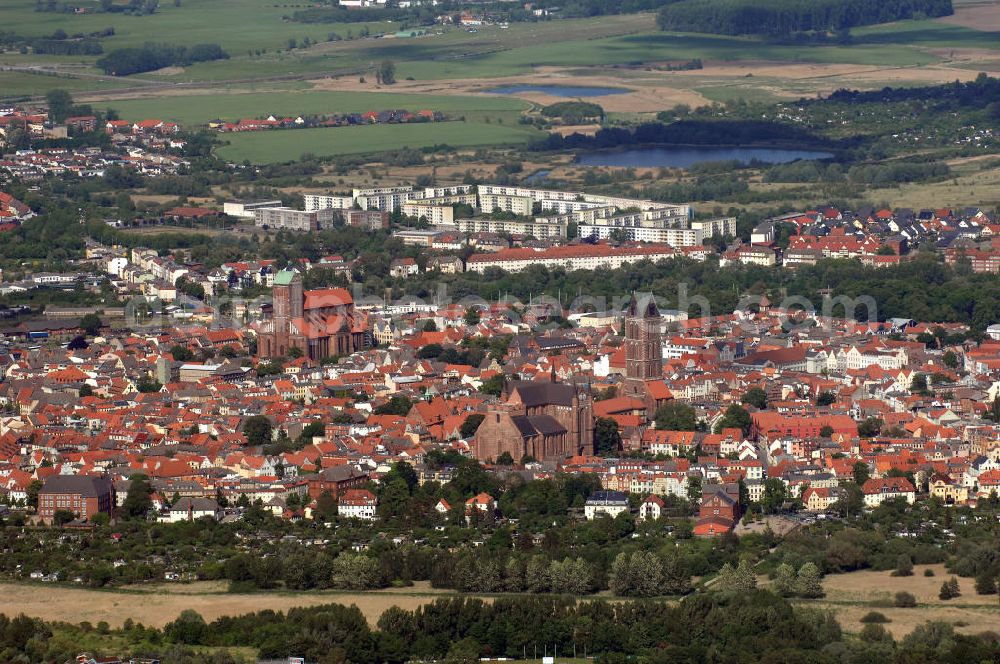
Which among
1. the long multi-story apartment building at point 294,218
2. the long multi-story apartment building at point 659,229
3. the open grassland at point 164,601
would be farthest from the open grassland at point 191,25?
the open grassland at point 164,601

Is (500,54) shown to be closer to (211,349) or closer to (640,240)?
(640,240)

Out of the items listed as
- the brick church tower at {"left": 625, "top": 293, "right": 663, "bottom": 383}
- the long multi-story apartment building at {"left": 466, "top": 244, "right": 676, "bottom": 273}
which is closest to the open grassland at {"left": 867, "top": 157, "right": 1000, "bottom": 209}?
the long multi-story apartment building at {"left": 466, "top": 244, "right": 676, "bottom": 273}

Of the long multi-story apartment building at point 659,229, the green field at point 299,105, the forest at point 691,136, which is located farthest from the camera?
the green field at point 299,105

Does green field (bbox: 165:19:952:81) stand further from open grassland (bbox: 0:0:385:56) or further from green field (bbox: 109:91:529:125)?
green field (bbox: 109:91:529:125)

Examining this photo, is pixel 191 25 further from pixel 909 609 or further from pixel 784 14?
pixel 909 609

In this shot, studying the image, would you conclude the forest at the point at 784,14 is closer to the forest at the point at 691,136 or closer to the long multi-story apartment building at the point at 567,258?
the forest at the point at 691,136

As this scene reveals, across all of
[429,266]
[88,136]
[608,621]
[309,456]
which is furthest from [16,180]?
[608,621]
